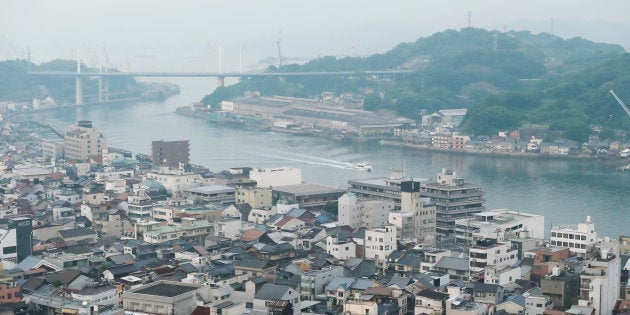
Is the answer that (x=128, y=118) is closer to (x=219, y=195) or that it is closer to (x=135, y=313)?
(x=219, y=195)

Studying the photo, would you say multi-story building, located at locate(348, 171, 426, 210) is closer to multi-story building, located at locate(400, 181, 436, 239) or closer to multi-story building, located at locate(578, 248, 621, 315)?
multi-story building, located at locate(400, 181, 436, 239)

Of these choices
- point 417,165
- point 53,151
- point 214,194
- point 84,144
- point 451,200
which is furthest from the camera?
point 417,165

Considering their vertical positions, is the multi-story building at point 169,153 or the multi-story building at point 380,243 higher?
the multi-story building at point 169,153

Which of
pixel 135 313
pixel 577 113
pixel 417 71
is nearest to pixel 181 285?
pixel 135 313

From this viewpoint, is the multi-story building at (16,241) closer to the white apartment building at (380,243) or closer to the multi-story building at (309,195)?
the white apartment building at (380,243)

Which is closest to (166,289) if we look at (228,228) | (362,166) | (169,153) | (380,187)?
(228,228)

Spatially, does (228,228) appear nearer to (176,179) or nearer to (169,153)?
(176,179)

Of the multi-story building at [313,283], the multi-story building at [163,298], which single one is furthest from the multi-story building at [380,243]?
the multi-story building at [163,298]
